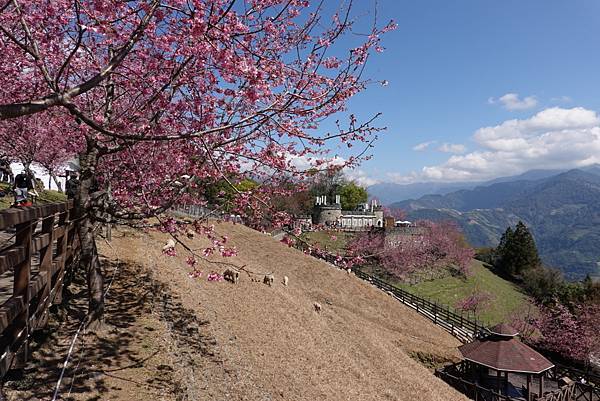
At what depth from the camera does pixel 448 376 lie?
1695 cm

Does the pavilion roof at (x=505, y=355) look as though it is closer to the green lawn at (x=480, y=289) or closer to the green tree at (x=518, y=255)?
the green lawn at (x=480, y=289)

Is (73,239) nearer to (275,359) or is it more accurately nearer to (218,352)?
(218,352)

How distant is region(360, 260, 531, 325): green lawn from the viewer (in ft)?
136

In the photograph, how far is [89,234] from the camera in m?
7.63

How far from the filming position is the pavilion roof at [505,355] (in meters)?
15.3

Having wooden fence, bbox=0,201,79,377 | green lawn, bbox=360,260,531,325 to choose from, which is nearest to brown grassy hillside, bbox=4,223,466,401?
wooden fence, bbox=0,201,79,377

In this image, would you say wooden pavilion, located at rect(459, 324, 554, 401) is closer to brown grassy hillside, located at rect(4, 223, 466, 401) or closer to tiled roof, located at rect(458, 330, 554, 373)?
tiled roof, located at rect(458, 330, 554, 373)

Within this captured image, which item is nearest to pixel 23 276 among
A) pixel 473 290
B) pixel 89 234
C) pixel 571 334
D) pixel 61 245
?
pixel 61 245

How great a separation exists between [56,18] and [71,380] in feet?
16.2

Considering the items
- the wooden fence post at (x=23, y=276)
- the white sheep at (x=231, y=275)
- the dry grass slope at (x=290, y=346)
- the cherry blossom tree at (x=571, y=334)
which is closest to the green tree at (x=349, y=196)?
the cherry blossom tree at (x=571, y=334)

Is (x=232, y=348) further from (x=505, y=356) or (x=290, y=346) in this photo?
(x=505, y=356)

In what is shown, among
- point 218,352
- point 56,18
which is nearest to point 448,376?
point 218,352

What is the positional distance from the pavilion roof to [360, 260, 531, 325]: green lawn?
77.3ft

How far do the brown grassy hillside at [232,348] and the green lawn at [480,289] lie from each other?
2273 centimetres
